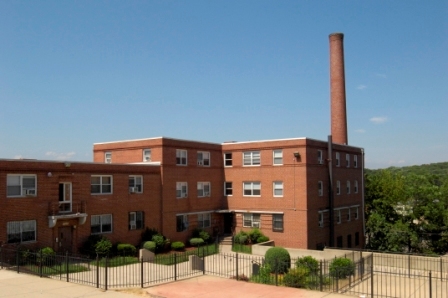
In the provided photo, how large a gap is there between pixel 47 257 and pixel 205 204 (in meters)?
16.9

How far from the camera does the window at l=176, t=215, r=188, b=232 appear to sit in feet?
116

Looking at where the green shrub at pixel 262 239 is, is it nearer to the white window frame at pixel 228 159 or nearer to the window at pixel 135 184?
the white window frame at pixel 228 159

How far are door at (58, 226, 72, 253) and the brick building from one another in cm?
6

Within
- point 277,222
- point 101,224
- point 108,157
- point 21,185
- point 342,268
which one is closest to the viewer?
point 342,268

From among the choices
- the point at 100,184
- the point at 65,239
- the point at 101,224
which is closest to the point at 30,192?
the point at 65,239

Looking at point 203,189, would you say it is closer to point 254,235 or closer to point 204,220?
point 204,220

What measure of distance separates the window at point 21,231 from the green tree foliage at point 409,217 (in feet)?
102

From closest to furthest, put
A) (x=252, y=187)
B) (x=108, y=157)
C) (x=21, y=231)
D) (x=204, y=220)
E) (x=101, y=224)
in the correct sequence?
(x=21, y=231) < (x=101, y=224) < (x=204, y=220) < (x=252, y=187) < (x=108, y=157)

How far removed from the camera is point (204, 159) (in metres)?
38.7

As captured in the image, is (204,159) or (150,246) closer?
(150,246)

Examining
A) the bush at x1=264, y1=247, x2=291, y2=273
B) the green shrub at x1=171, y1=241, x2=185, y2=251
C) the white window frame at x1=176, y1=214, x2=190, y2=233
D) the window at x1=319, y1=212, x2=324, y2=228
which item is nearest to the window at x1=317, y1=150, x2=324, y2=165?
the window at x1=319, y1=212, x2=324, y2=228

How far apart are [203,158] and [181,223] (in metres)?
6.11

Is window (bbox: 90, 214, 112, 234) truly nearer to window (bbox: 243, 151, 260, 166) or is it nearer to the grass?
the grass

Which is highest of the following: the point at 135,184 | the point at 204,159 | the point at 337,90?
the point at 337,90
